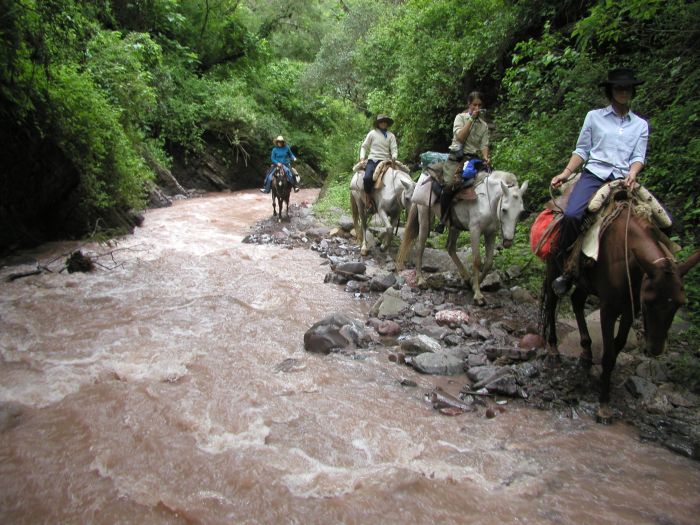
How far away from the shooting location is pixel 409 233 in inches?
324

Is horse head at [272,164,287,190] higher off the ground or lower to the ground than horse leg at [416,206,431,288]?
higher

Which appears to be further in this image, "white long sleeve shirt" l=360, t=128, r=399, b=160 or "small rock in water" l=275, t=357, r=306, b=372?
"white long sleeve shirt" l=360, t=128, r=399, b=160

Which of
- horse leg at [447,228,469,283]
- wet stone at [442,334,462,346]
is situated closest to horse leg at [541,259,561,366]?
wet stone at [442,334,462,346]

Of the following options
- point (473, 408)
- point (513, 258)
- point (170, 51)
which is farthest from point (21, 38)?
point (170, 51)

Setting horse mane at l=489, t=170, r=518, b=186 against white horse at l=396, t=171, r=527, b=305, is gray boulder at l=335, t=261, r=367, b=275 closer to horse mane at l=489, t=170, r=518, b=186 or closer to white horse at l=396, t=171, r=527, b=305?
white horse at l=396, t=171, r=527, b=305

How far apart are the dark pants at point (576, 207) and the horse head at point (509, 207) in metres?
2.02

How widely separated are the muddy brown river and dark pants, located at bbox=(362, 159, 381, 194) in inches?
175

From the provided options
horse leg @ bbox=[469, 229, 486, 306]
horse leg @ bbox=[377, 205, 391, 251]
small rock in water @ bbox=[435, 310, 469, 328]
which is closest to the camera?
small rock in water @ bbox=[435, 310, 469, 328]

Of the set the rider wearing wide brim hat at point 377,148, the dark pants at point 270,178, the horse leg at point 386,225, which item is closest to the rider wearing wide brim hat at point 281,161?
the dark pants at point 270,178

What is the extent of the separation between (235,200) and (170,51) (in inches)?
402

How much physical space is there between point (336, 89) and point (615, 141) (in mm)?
20309

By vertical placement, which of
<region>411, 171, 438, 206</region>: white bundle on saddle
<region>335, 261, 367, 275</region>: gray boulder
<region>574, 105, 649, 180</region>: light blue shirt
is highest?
<region>574, 105, 649, 180</region>: light blue shirt

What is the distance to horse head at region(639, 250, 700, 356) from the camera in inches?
129

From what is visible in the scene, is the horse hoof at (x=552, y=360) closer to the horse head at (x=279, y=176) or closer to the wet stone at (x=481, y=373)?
the wet stone at (x=481, y=373)
